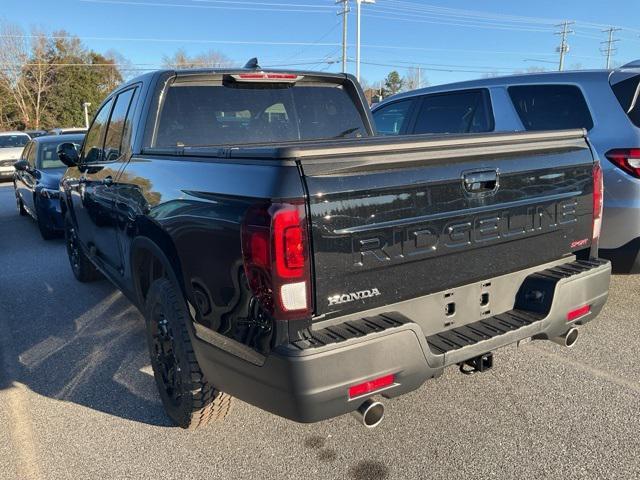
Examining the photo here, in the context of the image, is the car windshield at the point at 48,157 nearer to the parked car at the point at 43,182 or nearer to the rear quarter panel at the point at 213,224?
the parked car at the point at 43,182

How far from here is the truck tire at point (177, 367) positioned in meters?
2.70

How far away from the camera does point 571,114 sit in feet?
16.2

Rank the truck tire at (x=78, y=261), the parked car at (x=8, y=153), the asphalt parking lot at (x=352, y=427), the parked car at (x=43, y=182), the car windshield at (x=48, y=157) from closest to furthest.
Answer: the asphalt parking lot at (x=352, y=427) → the truck tire at (x=78, y=261) → the parked car at (x=43, y=182) → the car windshield at (x=48, y=157) → the parked car at (x=8, y=153)

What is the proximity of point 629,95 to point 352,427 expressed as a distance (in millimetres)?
3633

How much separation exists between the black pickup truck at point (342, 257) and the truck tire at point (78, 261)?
2.39 m

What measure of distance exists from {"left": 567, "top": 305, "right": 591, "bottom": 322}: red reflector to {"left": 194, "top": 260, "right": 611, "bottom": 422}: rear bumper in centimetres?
12

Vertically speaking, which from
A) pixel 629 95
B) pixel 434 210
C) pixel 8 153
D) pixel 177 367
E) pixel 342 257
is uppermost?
pixel 629 95

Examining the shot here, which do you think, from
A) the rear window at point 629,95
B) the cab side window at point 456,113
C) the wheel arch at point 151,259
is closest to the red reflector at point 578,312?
the wheel arch at point 151,259

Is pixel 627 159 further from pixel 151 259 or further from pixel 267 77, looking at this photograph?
pixel 151 259

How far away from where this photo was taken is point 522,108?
5426 mm

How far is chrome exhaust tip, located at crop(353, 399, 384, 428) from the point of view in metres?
2.18

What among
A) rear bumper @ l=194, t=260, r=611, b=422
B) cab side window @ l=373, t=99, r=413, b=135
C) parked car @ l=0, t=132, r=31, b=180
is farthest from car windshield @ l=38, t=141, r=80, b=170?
parked car @ l=0, t=132, r=31, b=180

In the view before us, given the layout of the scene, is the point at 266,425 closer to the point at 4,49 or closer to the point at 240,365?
the point at 240,365

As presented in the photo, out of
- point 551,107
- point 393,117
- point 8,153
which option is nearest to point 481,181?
point 551,107
